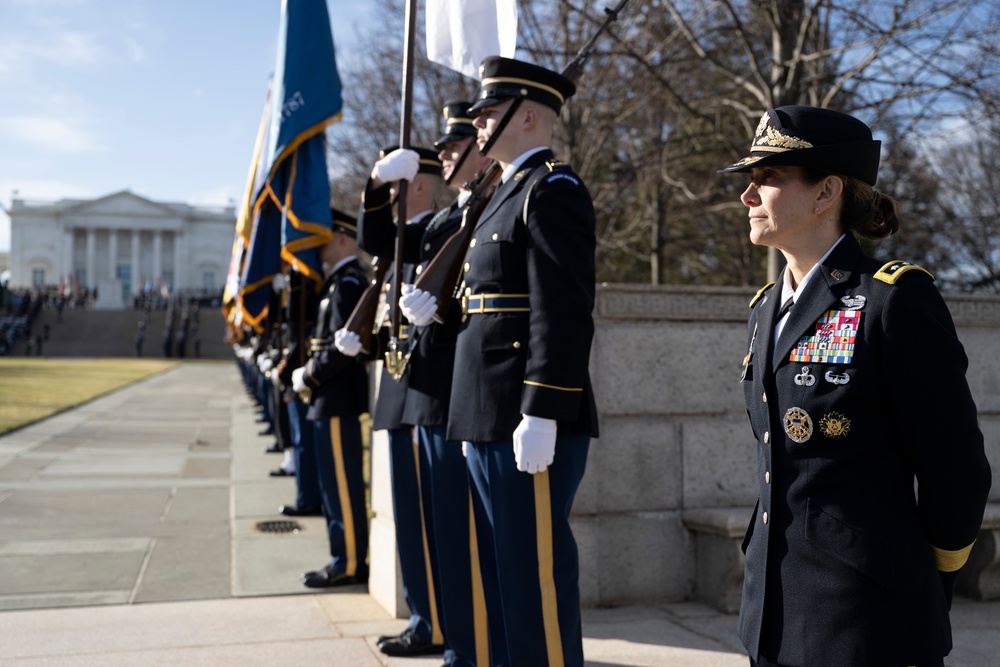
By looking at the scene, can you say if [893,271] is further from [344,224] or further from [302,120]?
[302,120]

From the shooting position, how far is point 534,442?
3.09 m

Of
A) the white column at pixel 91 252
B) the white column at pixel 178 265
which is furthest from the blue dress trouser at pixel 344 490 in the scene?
the white column at pixel 91 252

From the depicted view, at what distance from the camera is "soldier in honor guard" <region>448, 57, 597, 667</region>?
3172mm

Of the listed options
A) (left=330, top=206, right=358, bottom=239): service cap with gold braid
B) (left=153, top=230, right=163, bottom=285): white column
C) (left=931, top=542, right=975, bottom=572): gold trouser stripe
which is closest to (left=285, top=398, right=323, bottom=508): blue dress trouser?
(left=330, top=206, right=358, bottom=239): service cap with gold braid

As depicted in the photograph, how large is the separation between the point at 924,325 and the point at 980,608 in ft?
11.7

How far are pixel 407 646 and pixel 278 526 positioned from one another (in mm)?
3229

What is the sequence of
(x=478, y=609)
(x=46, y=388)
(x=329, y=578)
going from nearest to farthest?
(x=478, y=609) → (x=329, y=578) → (x=46, y=388)

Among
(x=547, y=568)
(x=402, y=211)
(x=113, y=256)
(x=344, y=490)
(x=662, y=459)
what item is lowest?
(x=344, y=490)

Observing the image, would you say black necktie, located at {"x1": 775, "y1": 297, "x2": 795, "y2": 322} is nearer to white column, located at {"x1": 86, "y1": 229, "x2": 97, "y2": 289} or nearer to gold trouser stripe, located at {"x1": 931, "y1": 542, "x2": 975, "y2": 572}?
gold trouser stripe, located at {"x1": 931, "y1": 542, "x2": 975, "y2": 572}

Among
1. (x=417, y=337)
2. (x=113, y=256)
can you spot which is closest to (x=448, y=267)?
(x=417, y=337)

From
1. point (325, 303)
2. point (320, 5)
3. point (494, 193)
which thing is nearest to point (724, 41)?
point (320, 5)

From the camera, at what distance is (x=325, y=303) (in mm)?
6176

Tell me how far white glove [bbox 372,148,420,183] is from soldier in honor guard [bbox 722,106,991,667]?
2.03 m

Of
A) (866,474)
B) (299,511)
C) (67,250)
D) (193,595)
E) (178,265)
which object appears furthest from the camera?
(178,265)
